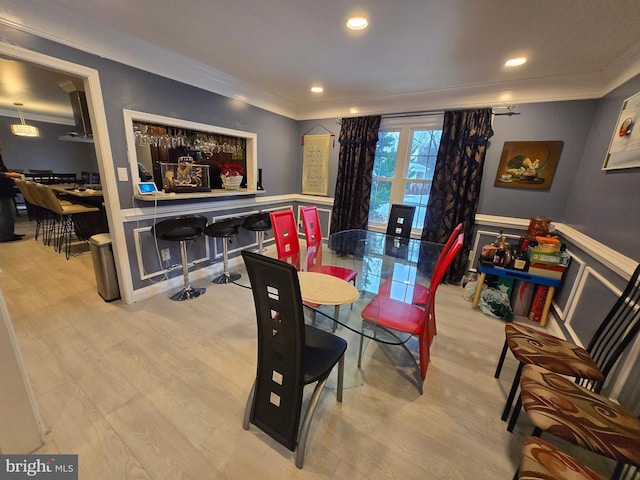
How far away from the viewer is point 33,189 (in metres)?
3.87

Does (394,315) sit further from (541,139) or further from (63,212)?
(63,212)

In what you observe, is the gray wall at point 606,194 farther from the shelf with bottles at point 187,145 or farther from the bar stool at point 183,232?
the shelf with bottles at point 187,145

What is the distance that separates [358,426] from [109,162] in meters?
2.83

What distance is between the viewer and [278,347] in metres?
1.14

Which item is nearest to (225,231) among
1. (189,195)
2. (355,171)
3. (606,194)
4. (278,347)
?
(189,195)

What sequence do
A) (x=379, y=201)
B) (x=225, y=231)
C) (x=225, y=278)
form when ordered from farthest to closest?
1. (x=379, y=201)
2. (x=225, y=278)
3. (x=225, y=231)

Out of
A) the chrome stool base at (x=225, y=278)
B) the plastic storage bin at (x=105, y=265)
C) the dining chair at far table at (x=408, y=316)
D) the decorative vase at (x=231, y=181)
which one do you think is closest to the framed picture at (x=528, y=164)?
the dining chair at far table at (x=408, y=316)

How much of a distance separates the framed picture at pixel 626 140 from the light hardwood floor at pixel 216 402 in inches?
65.5

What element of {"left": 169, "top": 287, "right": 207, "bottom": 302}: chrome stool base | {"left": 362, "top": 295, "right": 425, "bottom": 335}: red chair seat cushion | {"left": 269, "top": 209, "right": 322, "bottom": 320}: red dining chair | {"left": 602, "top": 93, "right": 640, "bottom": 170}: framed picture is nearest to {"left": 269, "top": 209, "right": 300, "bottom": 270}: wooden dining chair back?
{"left": 269, "top": 209, "right": 322, "bottom": 320}: red dining chair

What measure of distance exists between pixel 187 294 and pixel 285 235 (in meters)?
1.38

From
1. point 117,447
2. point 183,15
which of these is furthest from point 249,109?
point 117,447

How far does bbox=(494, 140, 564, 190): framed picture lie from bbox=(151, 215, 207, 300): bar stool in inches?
139

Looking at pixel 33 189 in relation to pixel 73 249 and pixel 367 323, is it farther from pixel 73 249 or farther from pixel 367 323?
pixel 367 323

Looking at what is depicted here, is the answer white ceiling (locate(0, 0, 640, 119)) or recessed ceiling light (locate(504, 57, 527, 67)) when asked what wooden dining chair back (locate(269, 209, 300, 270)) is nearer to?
white ceiling (locate(0, 0, 640, 119))
